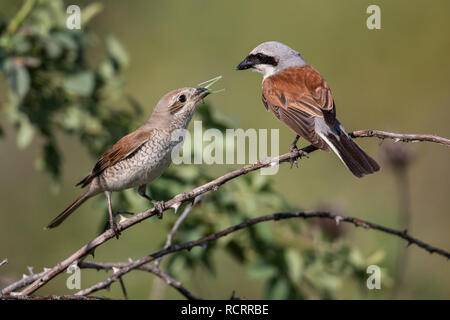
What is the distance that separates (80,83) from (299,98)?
130 centimetres

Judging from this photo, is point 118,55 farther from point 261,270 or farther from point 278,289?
point 278,289

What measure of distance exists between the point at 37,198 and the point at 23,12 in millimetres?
2659

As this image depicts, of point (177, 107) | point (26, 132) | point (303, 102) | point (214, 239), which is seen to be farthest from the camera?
point (26, 132)

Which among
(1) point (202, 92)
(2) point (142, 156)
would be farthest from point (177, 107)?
(2) point (142, 156)

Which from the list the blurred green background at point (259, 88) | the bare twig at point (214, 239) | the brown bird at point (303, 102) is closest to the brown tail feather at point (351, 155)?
the brown bird at point (303, 102)

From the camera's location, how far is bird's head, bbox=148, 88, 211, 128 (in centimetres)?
307

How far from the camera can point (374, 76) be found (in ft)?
20.7

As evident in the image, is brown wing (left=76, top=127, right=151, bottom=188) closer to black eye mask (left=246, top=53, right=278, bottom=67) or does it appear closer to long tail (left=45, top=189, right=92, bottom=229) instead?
long tail (left=45, top=189, right=92, bottom=229)

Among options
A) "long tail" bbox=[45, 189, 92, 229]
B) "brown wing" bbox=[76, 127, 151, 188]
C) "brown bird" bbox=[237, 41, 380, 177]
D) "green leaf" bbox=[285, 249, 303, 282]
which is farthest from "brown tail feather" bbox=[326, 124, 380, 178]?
"long tail" bbox=[45, 189, 92, 229]

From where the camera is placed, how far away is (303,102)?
321 cm

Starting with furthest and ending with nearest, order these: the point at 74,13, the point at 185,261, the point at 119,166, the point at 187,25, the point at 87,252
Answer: the point at 187,25
the point at 74,13
the point at 185,261
the point at 119,166
the point at 87,252

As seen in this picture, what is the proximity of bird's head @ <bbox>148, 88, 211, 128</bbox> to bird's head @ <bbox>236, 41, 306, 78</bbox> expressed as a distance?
0.41 metres
